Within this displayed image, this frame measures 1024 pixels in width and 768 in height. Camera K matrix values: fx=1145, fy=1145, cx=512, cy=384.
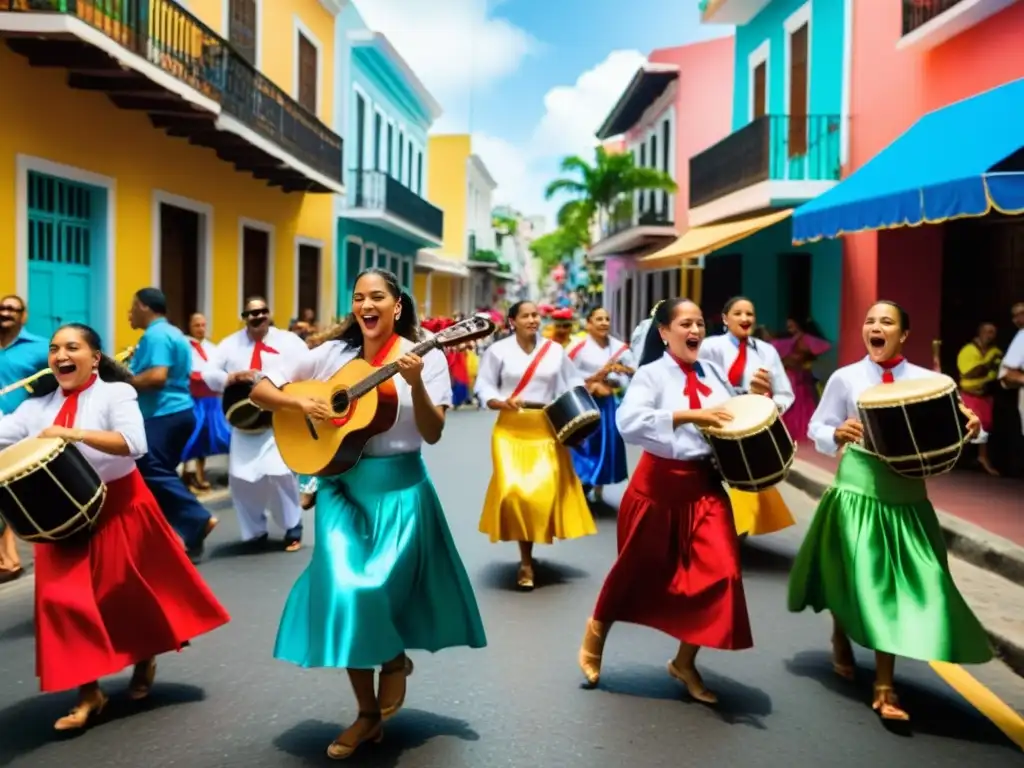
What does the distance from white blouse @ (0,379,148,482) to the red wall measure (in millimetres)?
9496

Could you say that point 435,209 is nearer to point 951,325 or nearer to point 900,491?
point 951,325

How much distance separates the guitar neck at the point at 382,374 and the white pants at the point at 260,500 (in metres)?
4.08

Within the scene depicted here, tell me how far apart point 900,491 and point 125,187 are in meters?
11.2

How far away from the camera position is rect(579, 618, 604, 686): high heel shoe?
201 inches

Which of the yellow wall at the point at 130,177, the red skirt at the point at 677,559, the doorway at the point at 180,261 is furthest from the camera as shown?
the doorway at the point at 180,261

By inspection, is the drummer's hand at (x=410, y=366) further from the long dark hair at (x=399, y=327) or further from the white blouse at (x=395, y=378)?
the long dark hair at (x=399, y=327)

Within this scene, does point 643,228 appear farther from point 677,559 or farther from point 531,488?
point 677,559

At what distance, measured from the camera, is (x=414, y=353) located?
161 inches

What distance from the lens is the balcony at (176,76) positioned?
1045 cm

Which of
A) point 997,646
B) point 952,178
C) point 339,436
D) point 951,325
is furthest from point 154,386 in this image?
point 951,325

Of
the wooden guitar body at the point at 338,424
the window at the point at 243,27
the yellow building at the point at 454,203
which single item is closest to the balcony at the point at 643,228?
the window at the point at 243,27

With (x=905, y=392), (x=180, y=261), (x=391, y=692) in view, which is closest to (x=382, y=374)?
(x=391, y=692)

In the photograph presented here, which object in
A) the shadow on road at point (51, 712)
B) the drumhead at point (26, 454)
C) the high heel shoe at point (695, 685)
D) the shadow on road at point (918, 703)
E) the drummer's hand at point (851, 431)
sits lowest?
the shadow on road at point (51, 712)

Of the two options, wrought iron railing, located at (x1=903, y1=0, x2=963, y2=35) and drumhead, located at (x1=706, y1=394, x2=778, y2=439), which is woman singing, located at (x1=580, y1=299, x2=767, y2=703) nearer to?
drumhead, located at (x1=706, y1=394, x2=778, y2=439)
